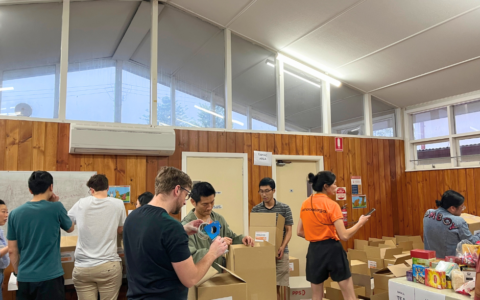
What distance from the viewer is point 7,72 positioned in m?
3.95

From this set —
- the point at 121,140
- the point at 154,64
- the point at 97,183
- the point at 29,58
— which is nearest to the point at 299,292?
the point at 97,183

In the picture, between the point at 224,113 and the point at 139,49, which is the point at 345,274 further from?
the point at 139,49

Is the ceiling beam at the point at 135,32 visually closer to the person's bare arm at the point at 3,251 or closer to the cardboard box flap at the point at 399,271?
the person's bare arm at the point at 3,251

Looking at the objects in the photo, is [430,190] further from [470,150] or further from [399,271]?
[399,271]

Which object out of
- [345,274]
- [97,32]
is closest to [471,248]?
[345,274]

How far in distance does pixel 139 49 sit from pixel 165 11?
2.10 ft

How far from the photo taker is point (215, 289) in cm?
176

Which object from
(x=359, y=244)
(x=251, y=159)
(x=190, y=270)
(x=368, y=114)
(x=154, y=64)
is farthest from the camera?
(x=368, y=114)

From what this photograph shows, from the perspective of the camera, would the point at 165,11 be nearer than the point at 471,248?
No

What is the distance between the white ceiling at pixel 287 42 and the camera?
4027mm

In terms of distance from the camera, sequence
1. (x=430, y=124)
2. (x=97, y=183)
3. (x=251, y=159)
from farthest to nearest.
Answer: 1. (x=430, y=124)
2. (x=251, y=159)
3. (x=97, y=183)

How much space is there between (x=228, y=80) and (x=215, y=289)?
11.8 feet

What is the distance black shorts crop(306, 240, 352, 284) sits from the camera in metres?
2.67

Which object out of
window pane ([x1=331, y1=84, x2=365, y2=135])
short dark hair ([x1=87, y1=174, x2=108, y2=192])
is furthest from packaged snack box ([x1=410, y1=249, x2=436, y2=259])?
window pane ([x1=331, y1=84, x2=365, y2=135])
